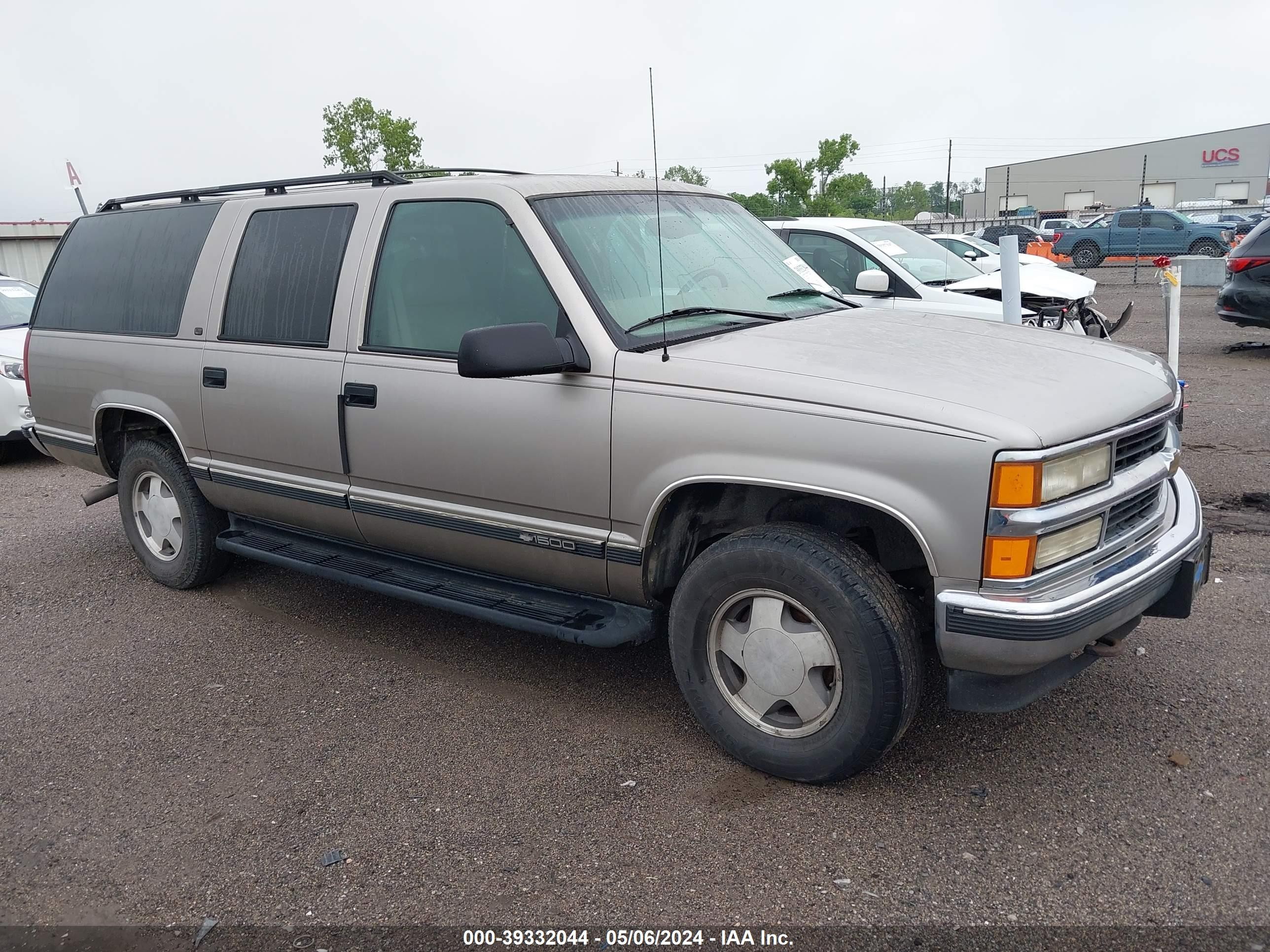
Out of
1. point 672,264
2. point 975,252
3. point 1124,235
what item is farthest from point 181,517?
point 1124,235

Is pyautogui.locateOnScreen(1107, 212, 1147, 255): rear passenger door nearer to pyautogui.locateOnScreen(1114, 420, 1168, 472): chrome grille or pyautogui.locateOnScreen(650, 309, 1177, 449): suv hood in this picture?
pyautogui.locateOnScreen(650, 309, 1177, 449): suv hood

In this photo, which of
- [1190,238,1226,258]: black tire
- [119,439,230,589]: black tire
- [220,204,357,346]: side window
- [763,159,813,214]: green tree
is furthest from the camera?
[763,159,813,214]: green tree

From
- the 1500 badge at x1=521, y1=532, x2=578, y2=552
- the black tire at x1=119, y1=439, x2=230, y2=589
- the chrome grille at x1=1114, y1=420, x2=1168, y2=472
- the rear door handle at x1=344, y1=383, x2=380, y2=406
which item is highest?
the rear door handle at x1=344, y1=383, x2=380, y2=406

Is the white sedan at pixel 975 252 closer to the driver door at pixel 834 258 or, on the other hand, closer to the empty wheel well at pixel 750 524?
the driver door at pixel 834 258

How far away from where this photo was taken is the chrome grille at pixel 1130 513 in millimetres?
3113

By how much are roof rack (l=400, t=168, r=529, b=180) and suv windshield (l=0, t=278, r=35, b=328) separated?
236 inches

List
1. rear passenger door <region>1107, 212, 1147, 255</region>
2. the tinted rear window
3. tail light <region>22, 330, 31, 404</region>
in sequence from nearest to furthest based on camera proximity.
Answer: the tinted rear window, tail light <region>22, 330, 31, 404</region>, rear passenger door <region>1107, 212, 1147, 255</region>

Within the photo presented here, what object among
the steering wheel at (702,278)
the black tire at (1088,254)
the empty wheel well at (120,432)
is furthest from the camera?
the black tire at (1088,254)

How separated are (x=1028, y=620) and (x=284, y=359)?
10.2 feet

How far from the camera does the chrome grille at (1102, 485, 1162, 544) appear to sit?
3.11 metres

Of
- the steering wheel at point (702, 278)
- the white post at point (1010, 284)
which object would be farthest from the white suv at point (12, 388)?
the white post at point (1010, 284)

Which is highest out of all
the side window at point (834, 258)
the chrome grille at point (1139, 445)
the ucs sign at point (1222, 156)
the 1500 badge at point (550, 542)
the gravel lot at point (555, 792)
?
the ucs sign at point (1222, 156)

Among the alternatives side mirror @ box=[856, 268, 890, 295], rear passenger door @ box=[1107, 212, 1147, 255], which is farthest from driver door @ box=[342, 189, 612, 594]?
rear passenger door @ box=[1107, 212, 1147, 255]

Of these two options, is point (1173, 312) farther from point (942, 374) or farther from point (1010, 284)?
point (942, 374)
